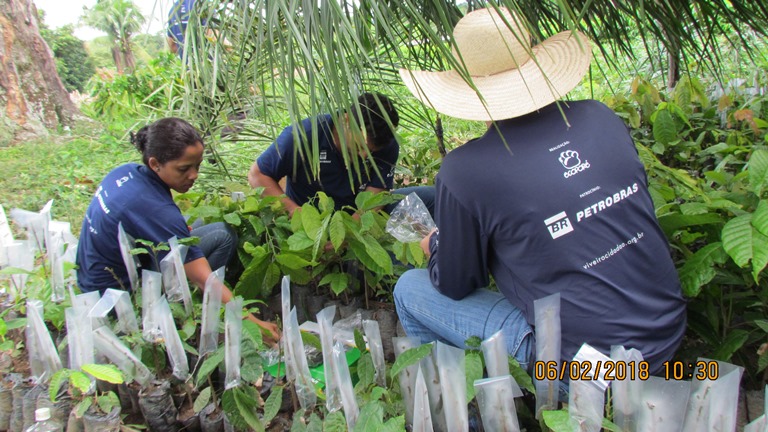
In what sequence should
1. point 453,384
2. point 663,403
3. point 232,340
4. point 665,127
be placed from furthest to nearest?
point 665,127
point 232,340
point 453,384
point 663,403

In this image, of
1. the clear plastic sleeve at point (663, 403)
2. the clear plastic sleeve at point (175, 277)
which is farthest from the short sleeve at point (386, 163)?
the clear plastic sleeve at point (663, 403)

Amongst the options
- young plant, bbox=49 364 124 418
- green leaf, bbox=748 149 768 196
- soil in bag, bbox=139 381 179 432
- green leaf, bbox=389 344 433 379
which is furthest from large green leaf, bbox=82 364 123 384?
green leaf, bbox=748 149 768 196

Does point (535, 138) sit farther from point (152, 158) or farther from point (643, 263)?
point (152, 158)

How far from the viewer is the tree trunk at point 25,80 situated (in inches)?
231

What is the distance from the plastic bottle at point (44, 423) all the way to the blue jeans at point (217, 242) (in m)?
0.86

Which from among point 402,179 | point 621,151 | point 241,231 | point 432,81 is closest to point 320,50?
point 432,81

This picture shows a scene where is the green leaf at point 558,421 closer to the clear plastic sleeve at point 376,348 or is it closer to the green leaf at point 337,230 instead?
the clear plastic sleeve at point 376,348

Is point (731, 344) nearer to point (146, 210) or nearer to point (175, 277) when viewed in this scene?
point (175, 277)

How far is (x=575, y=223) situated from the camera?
126 cm

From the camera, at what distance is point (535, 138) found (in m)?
1.32

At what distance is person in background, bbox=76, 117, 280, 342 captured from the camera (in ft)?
6.28

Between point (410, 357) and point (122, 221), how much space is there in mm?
1146

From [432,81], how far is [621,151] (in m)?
0.51

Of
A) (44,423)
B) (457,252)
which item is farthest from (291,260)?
(44,423)
